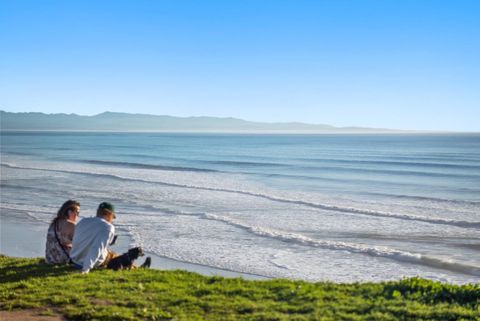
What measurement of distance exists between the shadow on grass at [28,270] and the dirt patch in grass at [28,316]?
66.0 inches

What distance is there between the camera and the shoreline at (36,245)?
38.6ft

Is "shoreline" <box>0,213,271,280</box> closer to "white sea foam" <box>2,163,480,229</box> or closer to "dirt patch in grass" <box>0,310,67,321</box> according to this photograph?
"dirt patch in grass" <box>0,310,67,321</box>

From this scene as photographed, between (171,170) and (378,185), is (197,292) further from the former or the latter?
(171,170)

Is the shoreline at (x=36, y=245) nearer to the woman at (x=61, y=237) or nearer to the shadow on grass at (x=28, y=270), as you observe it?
the woman at (x=61, y=237)

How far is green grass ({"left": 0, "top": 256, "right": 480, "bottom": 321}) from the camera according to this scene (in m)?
6.54

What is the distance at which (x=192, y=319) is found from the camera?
6344 mm

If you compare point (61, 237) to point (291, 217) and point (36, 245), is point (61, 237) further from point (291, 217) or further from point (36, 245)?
point (291, 217)

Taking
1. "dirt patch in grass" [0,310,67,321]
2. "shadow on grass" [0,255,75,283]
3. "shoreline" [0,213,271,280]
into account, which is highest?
"dirt patch in grass" [0,310,67,321]

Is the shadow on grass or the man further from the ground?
the man

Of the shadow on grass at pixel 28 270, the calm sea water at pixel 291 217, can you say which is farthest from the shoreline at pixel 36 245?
the shadow on grass at pixel 28 270

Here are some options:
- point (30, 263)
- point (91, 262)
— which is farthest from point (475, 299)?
point (30, 263)

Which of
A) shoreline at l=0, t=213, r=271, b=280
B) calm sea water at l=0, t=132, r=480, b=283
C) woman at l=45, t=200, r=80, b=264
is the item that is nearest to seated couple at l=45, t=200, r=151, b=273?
woman at l=45, t=200, r=80, b=264

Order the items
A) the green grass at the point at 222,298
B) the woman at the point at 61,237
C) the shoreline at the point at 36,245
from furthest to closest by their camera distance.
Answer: the shoreline at the point at 36,245 → the woman at the point at 61,237 → the green grass at the point at 222,298

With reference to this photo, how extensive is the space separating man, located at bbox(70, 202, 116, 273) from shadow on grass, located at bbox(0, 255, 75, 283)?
25 centimetres
